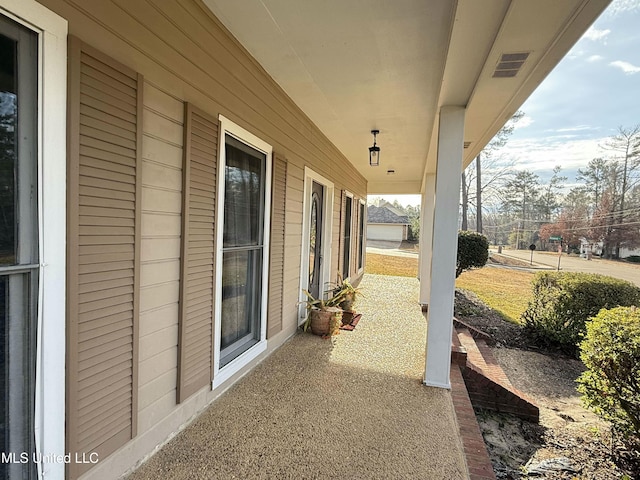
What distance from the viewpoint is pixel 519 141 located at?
2480 centimetres

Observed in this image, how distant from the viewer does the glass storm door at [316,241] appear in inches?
204

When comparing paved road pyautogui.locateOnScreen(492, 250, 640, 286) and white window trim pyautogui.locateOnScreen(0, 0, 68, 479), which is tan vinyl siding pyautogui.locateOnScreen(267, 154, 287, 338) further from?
paved road pyautogui.locateOnScreen(492, 250, 640, 286)

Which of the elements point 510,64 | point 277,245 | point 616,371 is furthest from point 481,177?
point 510,64

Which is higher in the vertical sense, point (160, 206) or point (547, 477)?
point (160, 206)

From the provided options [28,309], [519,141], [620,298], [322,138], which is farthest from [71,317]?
[519,141]

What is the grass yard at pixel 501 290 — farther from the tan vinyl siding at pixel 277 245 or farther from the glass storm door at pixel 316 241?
the tan vinyl siding at pixel 277 245

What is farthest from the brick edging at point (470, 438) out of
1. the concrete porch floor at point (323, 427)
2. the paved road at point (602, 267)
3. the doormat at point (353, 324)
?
the paved road at point (602, 267)

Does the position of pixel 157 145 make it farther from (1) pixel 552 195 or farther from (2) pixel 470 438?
(1) pixel 552 195

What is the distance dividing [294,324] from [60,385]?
3101 millimetres

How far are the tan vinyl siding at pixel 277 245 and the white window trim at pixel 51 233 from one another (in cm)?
206

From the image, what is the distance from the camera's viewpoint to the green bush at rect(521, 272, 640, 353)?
481 cm

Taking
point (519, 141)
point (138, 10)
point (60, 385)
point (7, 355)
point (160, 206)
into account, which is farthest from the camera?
point (519, 141)

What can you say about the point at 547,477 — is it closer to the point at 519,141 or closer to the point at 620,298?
the point at 620,298

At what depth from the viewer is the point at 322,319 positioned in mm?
4309
